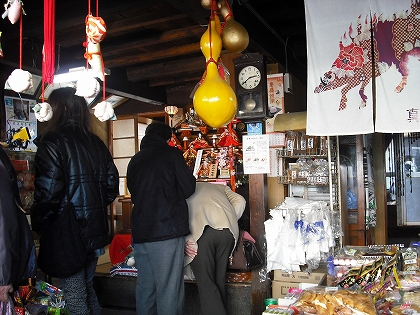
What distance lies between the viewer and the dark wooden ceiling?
3879 millimetres

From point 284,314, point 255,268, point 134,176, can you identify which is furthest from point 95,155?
point 255,268

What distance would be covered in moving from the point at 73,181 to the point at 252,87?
1.98 meters

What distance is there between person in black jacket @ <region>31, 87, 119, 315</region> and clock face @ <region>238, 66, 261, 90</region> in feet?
5.47

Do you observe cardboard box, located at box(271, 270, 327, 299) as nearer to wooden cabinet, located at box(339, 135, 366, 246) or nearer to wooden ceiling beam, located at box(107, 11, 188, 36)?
wooden cabinet, located at box(339, 135, 366, 246)

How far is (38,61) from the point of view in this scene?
512 centimetres

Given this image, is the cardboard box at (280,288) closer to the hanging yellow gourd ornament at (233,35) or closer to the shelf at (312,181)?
the shelf at (312,181)

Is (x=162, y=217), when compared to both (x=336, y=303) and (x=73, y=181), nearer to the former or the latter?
(x=73, y=181)

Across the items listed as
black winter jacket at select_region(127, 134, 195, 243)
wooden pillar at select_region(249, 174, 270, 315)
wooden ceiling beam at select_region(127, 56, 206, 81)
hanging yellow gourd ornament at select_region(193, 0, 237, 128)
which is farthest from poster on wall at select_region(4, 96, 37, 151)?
hanging yellow gourd ornament at select_region(193, 0, 237, 128)

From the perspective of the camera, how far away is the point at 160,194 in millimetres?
3326

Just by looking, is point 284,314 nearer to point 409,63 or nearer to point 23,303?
point 23,303

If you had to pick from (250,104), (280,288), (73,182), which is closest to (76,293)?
(73,182)

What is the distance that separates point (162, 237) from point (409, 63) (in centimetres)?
240

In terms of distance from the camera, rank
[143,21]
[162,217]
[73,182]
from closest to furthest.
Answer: [73,182], [162,217], [143,21]

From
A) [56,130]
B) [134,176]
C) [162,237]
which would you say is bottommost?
[162,237]
